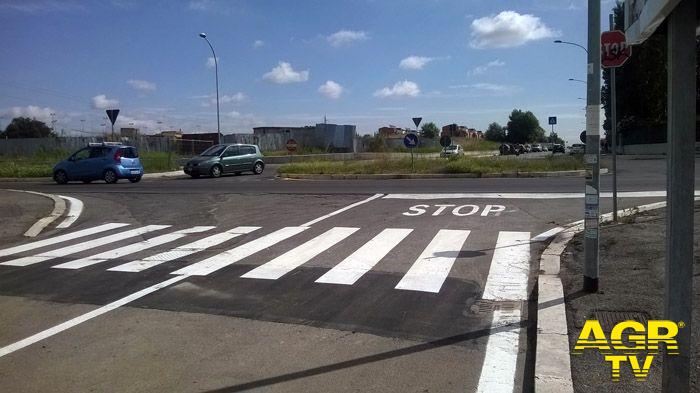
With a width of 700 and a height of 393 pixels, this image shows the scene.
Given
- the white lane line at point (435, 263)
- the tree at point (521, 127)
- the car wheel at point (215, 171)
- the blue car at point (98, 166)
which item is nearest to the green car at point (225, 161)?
the car wheel at point (215, 171)

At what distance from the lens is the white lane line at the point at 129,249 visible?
8755 millimetres

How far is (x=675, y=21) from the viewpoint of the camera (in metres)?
2.80

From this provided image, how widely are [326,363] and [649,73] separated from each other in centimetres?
6056

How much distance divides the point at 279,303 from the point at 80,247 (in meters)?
5.43

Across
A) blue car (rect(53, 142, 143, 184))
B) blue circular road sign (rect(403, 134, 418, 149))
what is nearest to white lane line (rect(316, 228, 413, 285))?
blue circular road sign (rect(403, 134, 418, 149))

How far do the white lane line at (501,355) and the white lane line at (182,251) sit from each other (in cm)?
507

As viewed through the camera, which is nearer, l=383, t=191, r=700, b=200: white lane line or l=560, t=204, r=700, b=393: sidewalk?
l=560, t=204, r=700, b=393: sidewalk

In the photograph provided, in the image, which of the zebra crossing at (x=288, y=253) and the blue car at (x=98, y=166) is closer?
the zebra crossing at (x=288, y=253)

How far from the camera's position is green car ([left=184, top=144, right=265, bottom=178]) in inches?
1146

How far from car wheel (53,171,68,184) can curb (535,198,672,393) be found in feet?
77.3

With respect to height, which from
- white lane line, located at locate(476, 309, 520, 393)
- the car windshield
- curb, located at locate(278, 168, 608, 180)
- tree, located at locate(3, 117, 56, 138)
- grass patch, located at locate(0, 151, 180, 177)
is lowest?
white lane line, located at locate(476, 309, 520, 393)

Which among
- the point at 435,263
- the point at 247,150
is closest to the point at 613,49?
the point at 435,263

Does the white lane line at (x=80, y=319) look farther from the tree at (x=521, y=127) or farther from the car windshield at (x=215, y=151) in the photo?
the tree at (x=521, y=127)

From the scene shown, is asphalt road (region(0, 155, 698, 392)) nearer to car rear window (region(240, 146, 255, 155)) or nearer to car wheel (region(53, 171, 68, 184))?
car wheel (region(53, 171, 68, 184))
